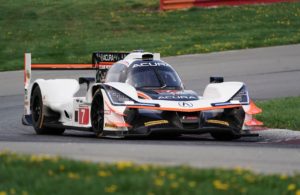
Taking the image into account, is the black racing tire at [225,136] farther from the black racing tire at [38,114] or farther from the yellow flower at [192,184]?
the yellow flower at [192,184]

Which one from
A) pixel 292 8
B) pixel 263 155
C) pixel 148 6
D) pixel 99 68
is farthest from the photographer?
pixel 148 6

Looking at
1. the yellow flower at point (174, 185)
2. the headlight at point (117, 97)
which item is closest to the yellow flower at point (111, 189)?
the yellow flower at point (174, 185)

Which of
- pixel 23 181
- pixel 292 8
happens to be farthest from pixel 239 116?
pixel 292 8

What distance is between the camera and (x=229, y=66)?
80.4ft

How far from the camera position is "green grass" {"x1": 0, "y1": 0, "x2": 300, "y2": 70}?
90.9ft

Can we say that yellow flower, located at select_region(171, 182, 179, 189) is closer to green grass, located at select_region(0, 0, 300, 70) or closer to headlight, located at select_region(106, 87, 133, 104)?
headlight, located at select_region(106, 87, 133, 104)

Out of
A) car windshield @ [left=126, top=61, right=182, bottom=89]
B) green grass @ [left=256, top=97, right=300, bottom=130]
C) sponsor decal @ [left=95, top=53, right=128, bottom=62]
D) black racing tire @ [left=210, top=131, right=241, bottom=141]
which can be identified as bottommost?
black racing tire @ [left=210, top=131, right=241, bottom=141]

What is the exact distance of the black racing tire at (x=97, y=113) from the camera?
14.4 meters

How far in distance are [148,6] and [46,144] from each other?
24587 mm

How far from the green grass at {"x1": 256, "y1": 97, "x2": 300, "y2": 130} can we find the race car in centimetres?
95

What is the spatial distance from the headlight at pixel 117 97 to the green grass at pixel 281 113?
8.56 ft

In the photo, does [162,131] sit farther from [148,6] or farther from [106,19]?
[148,6]

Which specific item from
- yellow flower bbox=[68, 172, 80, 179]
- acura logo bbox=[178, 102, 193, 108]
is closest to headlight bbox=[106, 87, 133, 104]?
acura logo bbox=[178, 102, 193, 108]

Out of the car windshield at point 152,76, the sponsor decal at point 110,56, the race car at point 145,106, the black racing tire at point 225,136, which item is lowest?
the black racing tire at point 225,136
